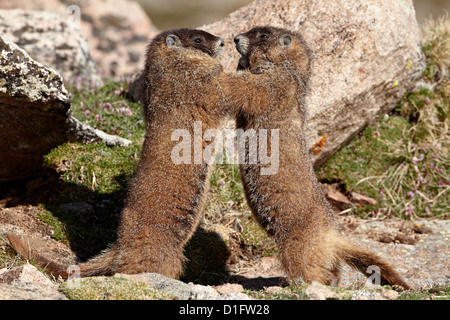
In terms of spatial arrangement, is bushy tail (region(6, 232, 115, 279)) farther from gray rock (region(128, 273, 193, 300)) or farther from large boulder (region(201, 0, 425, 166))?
large boulder (region(201, 0, 425, 166))

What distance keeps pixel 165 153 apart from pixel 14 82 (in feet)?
7.78

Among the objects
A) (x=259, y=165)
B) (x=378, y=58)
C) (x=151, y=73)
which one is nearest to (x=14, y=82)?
(x=151, y=73)

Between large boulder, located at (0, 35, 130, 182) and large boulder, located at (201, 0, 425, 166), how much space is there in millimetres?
3289

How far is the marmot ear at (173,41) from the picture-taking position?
7324 mm

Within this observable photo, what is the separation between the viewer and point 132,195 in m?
6.65

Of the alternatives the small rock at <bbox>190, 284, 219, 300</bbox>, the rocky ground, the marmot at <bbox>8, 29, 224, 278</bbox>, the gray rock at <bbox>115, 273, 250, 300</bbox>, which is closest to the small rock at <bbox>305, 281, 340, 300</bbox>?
the rocky ground

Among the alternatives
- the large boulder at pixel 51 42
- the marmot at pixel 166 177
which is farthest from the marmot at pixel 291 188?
the large boulder at pixel 51 42

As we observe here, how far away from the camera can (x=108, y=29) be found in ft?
55.2

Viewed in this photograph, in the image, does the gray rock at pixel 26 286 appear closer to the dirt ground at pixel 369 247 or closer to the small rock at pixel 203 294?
the small rock at pixel 203 294

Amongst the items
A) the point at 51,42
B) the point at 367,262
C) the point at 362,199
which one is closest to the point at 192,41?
the point at 367,262

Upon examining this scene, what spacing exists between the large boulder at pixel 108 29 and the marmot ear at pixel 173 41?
871 cm

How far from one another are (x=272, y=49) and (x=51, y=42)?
289 inches

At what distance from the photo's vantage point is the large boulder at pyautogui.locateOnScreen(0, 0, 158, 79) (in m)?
16.2
